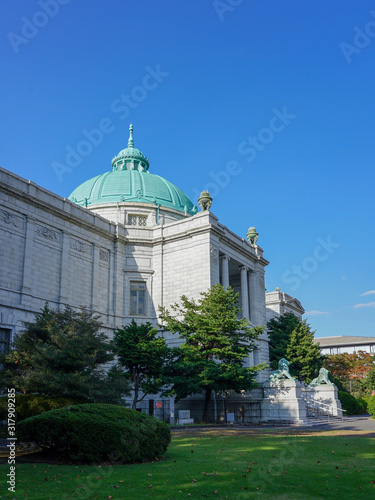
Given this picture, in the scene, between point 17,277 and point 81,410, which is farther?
point 17,277

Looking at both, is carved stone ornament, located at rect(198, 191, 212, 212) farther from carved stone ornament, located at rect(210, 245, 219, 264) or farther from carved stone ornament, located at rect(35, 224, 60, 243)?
carved stone ornament, located at rect(35, 224, 60, 243)

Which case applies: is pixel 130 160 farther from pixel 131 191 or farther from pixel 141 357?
pixel 141 357

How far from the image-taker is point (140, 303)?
41.9 metres

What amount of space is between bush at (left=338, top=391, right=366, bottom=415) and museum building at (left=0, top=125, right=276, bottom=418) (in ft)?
28.7

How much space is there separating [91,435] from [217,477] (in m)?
3.68

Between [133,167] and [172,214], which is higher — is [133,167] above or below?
above

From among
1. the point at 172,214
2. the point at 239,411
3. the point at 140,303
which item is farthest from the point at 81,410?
the point at 172,214

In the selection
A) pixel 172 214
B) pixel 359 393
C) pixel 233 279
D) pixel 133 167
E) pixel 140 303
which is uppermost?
pixel 133 167

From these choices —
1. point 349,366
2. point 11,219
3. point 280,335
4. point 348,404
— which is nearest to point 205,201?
point 11,219

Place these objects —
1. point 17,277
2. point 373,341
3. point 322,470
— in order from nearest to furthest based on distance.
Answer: point 322,470 < point 17,277 < point 373,341

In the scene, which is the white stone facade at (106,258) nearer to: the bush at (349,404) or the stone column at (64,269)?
the stone column at (64,269)

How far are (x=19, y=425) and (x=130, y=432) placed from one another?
3177 mm

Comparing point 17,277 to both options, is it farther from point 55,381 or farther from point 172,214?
point 172,214

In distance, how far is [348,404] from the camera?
47906 millimetres
